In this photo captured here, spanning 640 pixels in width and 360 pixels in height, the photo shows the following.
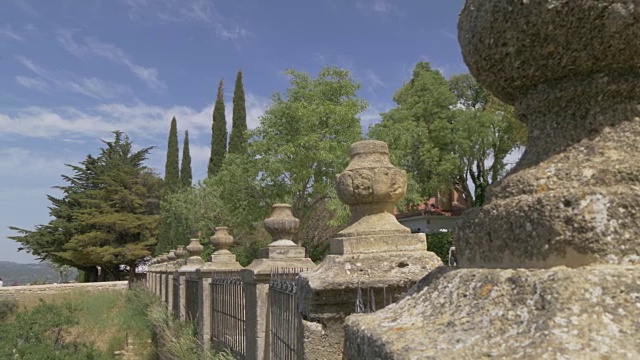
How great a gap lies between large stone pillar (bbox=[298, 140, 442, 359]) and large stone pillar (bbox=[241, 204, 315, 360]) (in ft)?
7.64

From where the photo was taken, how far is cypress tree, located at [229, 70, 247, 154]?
117 ft

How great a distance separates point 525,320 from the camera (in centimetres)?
129

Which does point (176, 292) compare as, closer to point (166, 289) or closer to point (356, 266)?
point (166, 289)

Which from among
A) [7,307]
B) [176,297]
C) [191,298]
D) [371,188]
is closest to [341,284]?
[371,188]

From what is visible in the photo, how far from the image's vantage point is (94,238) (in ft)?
126

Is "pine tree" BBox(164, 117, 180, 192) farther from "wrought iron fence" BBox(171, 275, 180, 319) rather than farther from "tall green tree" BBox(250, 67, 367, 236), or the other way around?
"wrought iron fence" BBox(171, 275, 180, 319)

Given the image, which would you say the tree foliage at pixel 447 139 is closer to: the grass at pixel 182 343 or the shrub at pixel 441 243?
the shrub at pixel 441 243

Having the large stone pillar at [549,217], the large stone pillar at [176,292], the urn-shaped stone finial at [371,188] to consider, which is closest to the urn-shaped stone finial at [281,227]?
the urn-shaped stone finial at [371,188]

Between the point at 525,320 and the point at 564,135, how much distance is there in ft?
2.09

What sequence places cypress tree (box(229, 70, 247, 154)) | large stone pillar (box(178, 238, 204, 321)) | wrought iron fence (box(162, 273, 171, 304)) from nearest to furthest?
large stone pillar (box(178, 238, 204, 321))
wrought iron fence (box(162, 273, 171, 304))
cypress tree (box(229, 70, 247, 154))

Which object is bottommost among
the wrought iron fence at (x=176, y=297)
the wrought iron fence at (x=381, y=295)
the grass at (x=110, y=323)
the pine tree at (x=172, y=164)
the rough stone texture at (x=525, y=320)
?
the grass at (x=110, y=323)

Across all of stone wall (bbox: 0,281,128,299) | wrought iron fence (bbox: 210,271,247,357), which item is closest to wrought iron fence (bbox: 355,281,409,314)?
wrought iron fence (bbox: 210,271,247,357)

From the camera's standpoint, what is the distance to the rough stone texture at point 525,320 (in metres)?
1.17

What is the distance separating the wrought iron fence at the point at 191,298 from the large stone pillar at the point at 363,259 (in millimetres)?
7201
